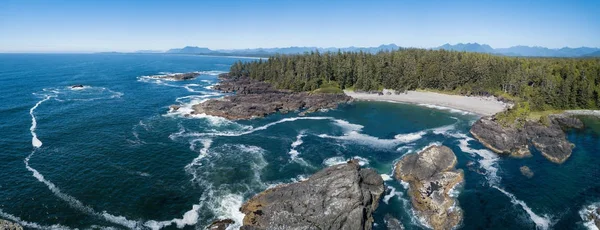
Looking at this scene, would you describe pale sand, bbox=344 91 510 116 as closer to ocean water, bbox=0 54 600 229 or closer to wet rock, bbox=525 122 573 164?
ocean water, bbox=0 54 600 229

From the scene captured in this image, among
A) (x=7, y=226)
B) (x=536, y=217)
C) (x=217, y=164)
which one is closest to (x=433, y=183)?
(x=536, y=217)

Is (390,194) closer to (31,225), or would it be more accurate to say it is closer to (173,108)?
(31,225)

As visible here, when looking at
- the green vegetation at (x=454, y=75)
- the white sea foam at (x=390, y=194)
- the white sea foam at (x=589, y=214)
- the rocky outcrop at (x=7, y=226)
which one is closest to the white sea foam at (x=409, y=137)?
the white sea foam at (x=390, y=194)

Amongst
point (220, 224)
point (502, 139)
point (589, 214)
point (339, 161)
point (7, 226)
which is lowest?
point (589, 214)

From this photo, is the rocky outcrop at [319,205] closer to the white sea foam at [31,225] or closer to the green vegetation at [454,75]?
the white sea foam at [31,225]

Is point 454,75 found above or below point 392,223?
above

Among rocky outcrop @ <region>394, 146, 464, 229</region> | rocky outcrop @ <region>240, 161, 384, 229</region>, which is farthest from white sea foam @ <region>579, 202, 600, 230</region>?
rocky outcrop @ <region>240, 161, 384, 229</region>

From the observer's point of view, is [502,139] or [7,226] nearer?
[7,226]
